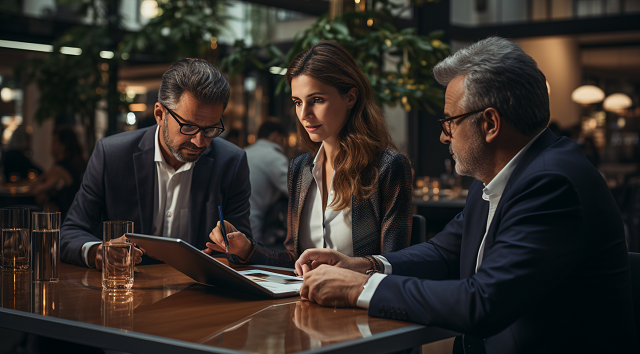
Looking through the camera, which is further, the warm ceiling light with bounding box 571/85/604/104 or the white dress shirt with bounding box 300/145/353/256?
the warm ceiling light with bounding box 571/85/604/104

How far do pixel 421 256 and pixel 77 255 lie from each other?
1147 millimetres

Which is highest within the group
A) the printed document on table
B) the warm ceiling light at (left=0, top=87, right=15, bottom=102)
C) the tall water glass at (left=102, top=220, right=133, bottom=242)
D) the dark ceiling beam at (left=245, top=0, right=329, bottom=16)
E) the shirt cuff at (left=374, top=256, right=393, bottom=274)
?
the dark ceiling beam at (left=245, top=0, right=329, bottom=16)

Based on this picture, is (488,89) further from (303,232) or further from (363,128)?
(303,232)

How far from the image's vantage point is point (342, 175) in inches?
82.9

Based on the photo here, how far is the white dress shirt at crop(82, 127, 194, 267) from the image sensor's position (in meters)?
2.31

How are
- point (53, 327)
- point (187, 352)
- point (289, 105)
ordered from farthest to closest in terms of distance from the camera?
point (289, 105), point (53, 327), point (187, 352)

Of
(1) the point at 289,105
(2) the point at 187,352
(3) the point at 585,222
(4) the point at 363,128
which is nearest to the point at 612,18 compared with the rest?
(1) the point at 289,105

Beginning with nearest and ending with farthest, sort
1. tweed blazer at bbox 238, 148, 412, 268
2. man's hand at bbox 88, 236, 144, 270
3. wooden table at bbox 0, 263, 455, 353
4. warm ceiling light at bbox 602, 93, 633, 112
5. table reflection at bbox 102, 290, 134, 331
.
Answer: wooden table at bbox 0, 263, 455, 353
table reflection at bbox 102, 290, 134, 331
man's hand at bbox 88, 236, 144, 270
tweed blazer at bbox 238, 148, 412, 268
warm ceiling light at bbox 602, 93, 633, 112

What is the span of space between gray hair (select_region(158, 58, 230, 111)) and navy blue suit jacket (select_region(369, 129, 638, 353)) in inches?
45.3

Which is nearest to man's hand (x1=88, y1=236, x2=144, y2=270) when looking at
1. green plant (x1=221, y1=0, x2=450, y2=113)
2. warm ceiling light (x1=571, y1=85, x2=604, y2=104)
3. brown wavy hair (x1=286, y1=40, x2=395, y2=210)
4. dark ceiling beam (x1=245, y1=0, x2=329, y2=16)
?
brown wavy hair (x1=286, y1=40, x2=395, y2=210)

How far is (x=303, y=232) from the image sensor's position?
220 centimetres

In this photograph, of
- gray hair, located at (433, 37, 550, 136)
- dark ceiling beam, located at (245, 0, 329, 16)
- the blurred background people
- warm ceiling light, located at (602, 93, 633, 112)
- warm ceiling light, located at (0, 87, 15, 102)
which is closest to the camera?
gray hair, located at (433, 37, 550, 136)

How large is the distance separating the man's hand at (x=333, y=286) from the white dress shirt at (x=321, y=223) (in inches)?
26.7

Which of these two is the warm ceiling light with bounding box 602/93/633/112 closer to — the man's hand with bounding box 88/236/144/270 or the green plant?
the green plant
